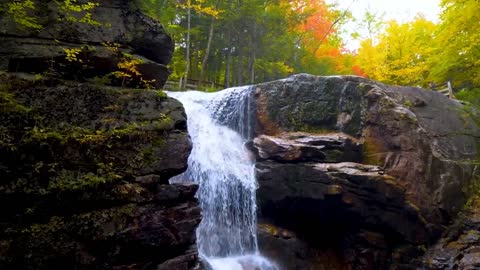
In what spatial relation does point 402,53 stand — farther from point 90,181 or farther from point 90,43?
point 90,181

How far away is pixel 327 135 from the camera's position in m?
10.9

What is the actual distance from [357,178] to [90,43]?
7.45 metres

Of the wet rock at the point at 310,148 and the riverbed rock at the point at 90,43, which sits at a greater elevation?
the riverbed rock at the point at 90,43

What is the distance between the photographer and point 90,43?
6.27 metres

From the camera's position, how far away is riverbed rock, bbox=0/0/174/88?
5.75m

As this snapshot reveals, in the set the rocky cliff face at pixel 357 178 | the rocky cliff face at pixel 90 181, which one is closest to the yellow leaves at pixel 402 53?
the rocky cliff face at pixel 357 178

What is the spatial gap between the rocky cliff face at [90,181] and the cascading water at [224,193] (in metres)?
2.29

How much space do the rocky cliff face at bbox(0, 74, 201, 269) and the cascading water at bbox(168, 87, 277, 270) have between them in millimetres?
2288

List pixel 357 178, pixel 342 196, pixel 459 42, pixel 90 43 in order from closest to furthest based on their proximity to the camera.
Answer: pixel 90 43 → pixel 357 178 → pixel 342 196 → pixel 459 42

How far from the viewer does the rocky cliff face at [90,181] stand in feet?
14.8

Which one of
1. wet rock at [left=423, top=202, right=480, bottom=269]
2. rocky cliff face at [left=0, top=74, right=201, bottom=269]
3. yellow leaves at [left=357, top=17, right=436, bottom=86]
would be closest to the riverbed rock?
rocky cliff face at [left=0, top=74, right=201, bottom=269]

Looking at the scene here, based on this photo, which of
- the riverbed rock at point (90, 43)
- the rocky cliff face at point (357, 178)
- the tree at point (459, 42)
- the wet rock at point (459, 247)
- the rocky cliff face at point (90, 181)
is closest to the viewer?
the rocky cliff face at point (90, 181)

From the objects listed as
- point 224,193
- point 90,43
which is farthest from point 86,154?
point 224,193

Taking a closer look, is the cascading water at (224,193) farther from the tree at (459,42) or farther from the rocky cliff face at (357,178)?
the tree at (459,42)
